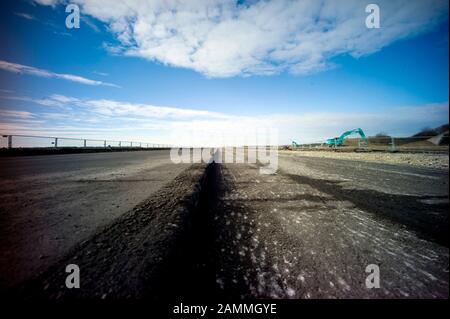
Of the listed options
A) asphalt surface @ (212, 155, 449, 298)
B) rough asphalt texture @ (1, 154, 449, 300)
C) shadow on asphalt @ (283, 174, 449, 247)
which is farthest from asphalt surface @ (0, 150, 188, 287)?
shadow on asphalt @ (283, 174, 449, 247)

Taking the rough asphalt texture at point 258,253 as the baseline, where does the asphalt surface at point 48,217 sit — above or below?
above

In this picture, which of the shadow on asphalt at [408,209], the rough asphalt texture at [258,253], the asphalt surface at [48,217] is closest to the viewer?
the rough asphalt texture at [258,253]

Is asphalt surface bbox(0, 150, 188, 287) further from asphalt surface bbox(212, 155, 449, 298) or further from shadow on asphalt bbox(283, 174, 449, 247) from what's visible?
shadow on asphalt bbox(283, 174, 449, 247)

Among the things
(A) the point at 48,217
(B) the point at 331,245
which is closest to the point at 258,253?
(B) the point at 331,245

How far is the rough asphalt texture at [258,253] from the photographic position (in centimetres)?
139

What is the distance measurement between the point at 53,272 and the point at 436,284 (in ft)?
8.86

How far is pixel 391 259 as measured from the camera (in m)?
1.77

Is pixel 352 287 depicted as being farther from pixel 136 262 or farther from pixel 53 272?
pixel 53 272

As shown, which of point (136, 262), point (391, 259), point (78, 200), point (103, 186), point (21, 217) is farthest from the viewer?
point (103, 186)

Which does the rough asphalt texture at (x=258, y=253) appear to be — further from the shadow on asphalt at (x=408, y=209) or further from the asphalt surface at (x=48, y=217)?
the asphalt surface at (x=48, y=217)

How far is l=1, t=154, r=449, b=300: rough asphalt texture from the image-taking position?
1.39 meters

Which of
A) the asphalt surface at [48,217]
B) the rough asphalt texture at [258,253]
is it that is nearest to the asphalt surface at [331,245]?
the rough asphalt texture at [258,253]

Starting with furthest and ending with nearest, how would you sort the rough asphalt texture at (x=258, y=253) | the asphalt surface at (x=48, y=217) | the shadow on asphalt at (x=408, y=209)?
the shadow on asphalt at (x=408, y=209)
the asphalt surface at (x=48, y=217)
the rough asphalt texture at (x=258, y=253)
